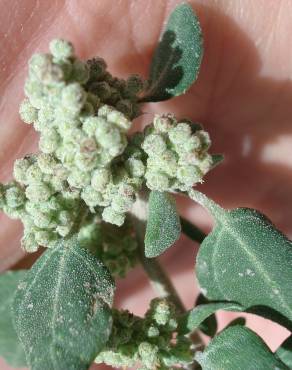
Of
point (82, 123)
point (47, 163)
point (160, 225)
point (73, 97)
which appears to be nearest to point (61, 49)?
point (73, 97)

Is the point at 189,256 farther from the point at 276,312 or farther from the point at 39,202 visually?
the point at 39,202

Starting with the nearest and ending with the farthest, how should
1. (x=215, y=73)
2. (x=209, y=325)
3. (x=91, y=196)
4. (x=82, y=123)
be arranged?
(x=82, y=123) → (x=91, y=196) → (x=209, y=325) → (x=215, y=73)

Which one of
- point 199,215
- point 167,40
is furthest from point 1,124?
point 199,215

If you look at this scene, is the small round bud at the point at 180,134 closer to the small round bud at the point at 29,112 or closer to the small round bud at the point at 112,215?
the small round bud at the point at 112,215

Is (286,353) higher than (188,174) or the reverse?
the reverse

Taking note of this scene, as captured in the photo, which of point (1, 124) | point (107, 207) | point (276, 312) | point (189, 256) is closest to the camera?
point (107, 207)

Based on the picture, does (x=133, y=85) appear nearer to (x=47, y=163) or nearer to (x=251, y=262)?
(x=47, y=163)
